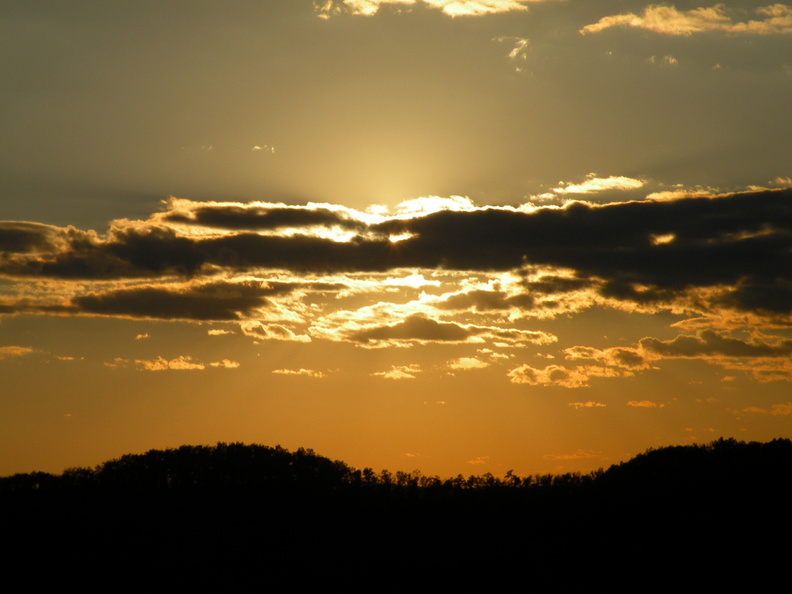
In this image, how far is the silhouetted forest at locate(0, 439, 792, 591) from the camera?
13725 centimetres

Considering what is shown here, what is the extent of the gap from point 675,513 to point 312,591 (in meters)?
62.0

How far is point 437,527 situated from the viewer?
6777 inches

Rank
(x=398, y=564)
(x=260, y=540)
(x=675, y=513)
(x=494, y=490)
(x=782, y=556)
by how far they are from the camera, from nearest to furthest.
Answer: (x=782, y=556), (x=675, y=513), (x=398, y=564), (x=260, y=540), (x=494, y=490)

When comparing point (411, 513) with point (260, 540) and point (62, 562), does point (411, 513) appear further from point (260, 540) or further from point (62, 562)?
point (62, 562)

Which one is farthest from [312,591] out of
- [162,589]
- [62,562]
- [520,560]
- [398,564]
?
[62,562]

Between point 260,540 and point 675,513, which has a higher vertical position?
point 675,513

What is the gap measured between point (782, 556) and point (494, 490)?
229ft

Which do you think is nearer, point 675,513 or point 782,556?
point 782,556

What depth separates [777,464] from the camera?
152 metres

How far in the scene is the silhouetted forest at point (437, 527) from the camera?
13725 cm

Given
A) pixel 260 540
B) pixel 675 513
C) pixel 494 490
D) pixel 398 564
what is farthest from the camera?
pixel 494 490

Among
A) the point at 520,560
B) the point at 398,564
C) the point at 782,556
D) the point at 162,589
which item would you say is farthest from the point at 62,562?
the point at 782,556

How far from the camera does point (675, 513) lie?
14325 centimetres

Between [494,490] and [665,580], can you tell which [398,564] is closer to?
[494,490]
